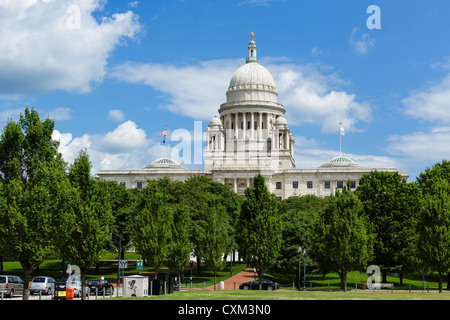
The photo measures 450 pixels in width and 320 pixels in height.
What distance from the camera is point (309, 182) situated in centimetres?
14175

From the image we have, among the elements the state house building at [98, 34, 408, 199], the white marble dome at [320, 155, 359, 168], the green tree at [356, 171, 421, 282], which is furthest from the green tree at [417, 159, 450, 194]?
the white marble dome at [320, 155, 359, 168]

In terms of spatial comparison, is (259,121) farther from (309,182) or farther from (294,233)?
(294,233)

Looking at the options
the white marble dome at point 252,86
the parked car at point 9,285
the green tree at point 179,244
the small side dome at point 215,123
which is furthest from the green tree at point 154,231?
the white marble dome at point 252,86

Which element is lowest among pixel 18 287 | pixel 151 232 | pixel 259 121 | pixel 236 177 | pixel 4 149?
pixel 18 287

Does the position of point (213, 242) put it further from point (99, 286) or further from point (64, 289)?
point (64, 289)

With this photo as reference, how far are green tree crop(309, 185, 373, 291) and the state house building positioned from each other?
81654 mm

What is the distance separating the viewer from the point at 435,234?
53344mm

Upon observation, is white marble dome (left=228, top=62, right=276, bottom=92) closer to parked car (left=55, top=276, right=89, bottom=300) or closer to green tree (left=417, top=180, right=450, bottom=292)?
green tree (left=417, top=180, right=450, bottom=292)

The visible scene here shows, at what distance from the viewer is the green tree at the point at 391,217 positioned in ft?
209

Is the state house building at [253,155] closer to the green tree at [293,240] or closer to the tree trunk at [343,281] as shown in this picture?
the green tree at [293,240]
